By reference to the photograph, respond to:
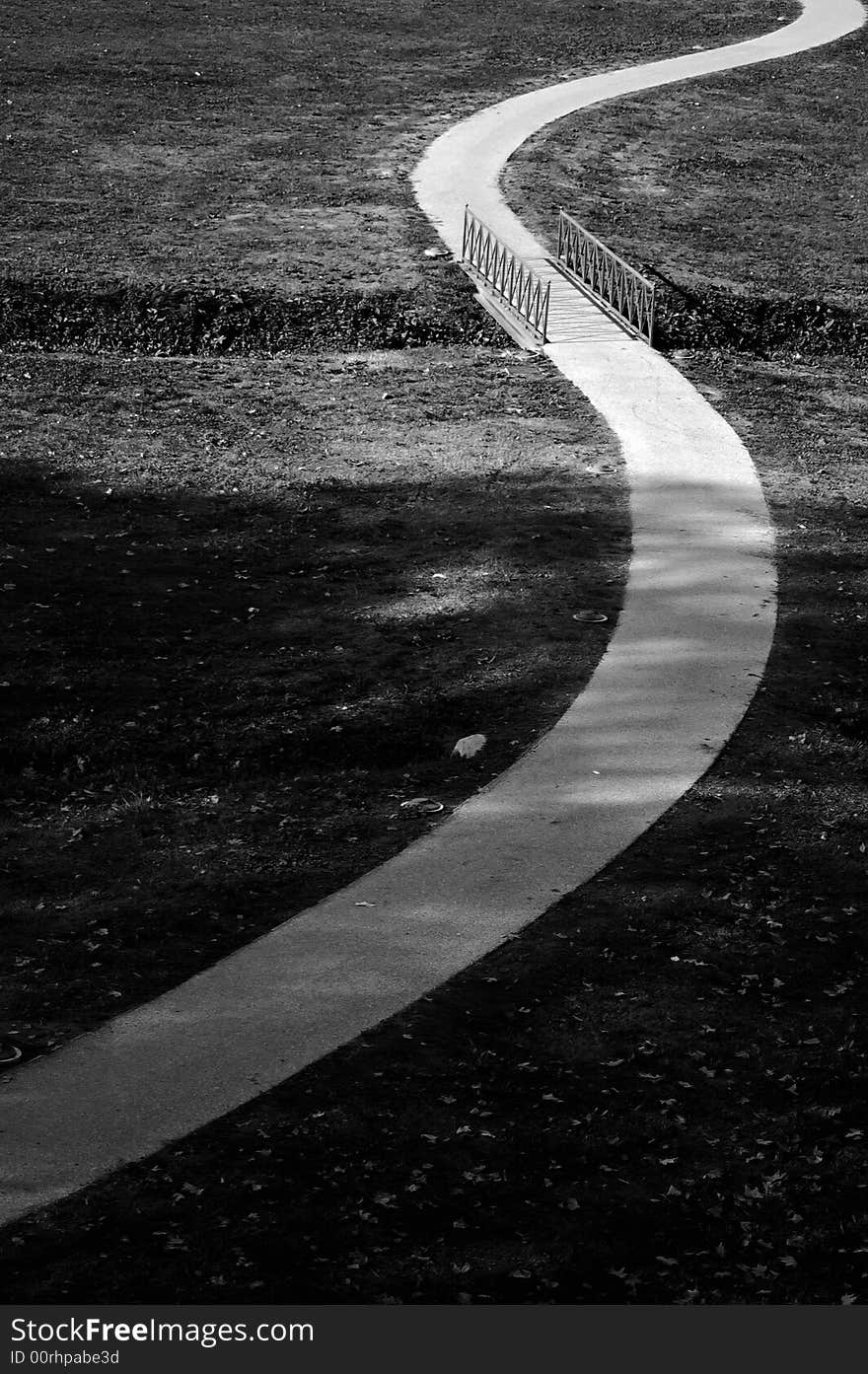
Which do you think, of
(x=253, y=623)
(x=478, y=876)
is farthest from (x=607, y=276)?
(x=478, y=876)

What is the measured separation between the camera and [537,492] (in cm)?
1344

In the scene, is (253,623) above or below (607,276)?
below

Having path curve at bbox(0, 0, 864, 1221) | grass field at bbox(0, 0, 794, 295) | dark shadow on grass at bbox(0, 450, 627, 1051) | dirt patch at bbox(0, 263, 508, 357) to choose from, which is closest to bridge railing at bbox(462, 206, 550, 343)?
dirt patch at bbox(0, 263, 508, 357)

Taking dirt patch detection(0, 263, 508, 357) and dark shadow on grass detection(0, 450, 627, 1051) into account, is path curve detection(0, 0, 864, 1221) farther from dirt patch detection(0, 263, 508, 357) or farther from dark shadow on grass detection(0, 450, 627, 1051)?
dirt patch detection(0, 263, 508, 357)

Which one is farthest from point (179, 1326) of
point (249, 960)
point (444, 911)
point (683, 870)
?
point (683, 870)

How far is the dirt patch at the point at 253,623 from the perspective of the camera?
307 inches

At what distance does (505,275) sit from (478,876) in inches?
483

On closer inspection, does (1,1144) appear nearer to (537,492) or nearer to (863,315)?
(537,492)

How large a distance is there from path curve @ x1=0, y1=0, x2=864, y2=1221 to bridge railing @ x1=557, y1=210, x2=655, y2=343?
3.61 meters

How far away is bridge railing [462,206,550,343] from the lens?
680 inches

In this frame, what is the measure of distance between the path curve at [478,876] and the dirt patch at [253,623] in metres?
0.23

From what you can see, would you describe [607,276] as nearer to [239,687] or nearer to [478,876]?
[239,687]

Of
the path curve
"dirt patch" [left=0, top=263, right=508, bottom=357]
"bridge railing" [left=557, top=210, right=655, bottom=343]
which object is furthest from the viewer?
"bridge railing" [left=557, top=210, right=655, bottom=343]

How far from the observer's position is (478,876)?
7891 mm
